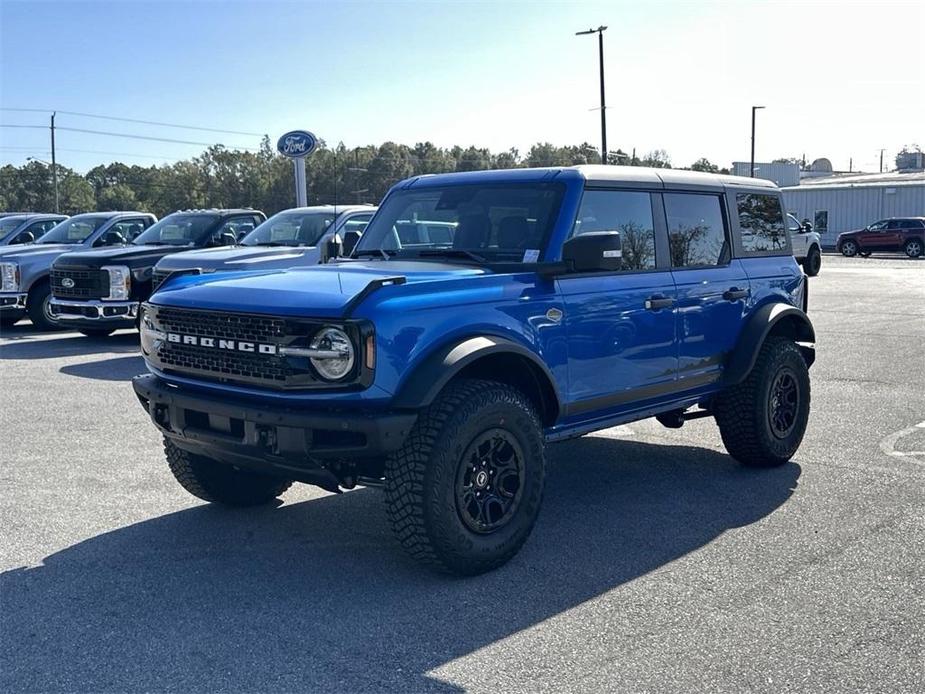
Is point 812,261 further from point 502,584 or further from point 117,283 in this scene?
point 502,584

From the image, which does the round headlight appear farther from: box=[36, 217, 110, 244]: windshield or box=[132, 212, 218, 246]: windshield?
box=[36, 217, 110, 244]: windshield

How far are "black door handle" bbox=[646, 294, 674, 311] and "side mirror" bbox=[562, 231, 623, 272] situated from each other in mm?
666

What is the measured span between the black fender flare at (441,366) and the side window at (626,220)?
1105 millimetres

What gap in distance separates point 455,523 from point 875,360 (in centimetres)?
868

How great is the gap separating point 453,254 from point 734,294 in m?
2.02

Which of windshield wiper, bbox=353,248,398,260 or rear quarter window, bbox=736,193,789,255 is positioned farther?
rear quarter window, bbox=736,193,789,255

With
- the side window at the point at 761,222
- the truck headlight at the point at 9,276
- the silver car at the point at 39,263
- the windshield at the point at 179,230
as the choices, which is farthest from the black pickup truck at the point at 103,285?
the side window at the point at 761,222

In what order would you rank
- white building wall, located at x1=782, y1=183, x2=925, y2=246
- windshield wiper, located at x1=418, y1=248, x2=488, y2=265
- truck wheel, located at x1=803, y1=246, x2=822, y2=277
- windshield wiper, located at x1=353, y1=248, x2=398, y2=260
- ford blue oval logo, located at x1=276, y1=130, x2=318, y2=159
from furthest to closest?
white building wall, located at x1=782, y1=183, x2=925, y2=246 → truck wheel, located at x1=803, y1=246, x2=822, y2=277 → ford blue oval logo, located at x1=276, y1=130, x2=318, y2=159 → windshield wiper, located at x1=353, y1=248, x2=398, y2=260 → windshield wiper, located at x1=418, y1=248, x2=488, y2=265

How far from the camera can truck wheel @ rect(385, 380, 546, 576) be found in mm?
4387

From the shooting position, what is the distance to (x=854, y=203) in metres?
53.0

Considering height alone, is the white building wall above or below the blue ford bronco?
above

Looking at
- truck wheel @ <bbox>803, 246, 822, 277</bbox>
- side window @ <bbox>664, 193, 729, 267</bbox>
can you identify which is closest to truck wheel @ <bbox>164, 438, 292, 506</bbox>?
side window @ <bbox>664, 193, 729, 267</bbox>

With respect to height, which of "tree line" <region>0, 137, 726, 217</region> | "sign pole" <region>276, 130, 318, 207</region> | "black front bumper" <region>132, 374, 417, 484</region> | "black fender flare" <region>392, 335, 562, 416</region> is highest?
"tree line" <region>0, 137, 726, 217</region>

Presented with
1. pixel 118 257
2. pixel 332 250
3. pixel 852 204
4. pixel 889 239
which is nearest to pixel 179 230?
pixel 118 257
